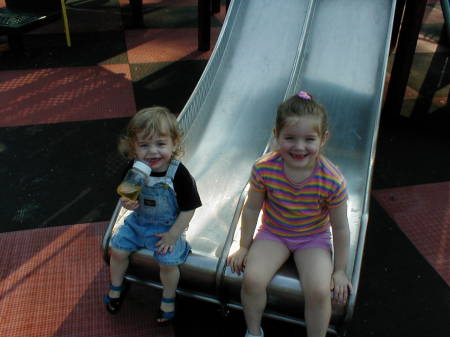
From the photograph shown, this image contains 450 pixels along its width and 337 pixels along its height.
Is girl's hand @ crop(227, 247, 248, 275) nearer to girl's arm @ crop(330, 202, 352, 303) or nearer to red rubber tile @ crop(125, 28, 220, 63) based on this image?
girl's arm @ crop(330, 202, 352, 303)

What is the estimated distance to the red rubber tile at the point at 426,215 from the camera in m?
3.15

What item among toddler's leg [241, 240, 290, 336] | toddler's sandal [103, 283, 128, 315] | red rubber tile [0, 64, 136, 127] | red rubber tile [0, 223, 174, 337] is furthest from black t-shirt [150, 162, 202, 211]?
red rubber tile [0, 64, 136, 127]

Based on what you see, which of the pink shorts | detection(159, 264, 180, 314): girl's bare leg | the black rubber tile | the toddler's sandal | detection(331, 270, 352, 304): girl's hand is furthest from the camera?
the black rubber tile

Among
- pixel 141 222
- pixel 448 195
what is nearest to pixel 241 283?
pixel 141 222

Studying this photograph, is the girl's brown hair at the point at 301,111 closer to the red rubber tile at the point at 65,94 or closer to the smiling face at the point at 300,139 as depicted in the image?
the smiling face at the point at 300,139

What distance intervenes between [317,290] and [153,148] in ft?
3.45

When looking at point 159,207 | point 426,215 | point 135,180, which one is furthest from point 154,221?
point 426,215

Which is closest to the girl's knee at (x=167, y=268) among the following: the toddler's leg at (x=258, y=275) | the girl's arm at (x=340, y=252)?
the toddler's leg at (x=258, y=275)

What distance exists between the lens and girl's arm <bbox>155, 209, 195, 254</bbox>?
2346 mm

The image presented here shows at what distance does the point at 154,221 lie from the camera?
2420mm

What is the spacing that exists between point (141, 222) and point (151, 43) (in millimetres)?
4881

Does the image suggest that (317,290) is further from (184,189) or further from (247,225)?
(184,189)

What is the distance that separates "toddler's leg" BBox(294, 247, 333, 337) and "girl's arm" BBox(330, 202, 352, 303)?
41 millimetres

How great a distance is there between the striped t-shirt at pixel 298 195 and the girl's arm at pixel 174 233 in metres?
0.39
